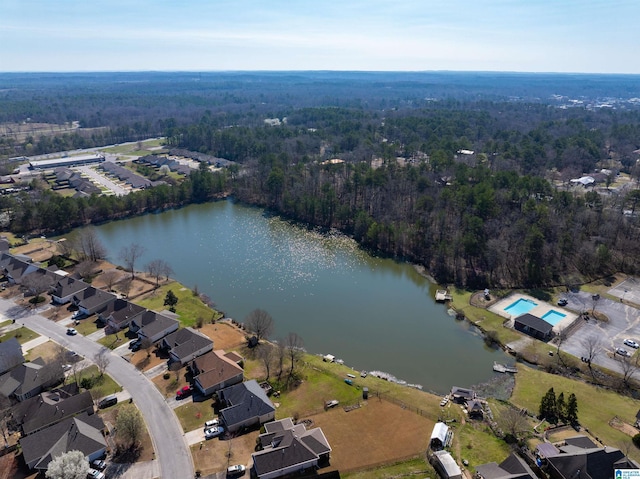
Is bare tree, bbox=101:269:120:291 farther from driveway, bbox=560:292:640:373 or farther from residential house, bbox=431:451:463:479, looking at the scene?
driveway, bbox=560:292:640:373

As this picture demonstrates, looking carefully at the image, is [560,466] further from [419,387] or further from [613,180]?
[613,180]

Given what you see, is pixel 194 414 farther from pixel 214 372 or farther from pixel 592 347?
pixel 592 347

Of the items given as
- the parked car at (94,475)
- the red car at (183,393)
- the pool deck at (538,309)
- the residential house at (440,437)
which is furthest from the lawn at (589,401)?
the parked car at (94,475)

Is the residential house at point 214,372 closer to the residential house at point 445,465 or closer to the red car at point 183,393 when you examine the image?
the red car at point 183,393

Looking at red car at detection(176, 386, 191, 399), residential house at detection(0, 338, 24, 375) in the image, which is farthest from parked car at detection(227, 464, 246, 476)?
residential house at detection(0, 338, 24, 375)

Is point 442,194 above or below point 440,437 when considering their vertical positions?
above

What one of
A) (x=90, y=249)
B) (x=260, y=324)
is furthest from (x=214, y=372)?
(x=90, y=249)

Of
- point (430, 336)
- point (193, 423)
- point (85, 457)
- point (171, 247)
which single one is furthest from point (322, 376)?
point (171, 247)
